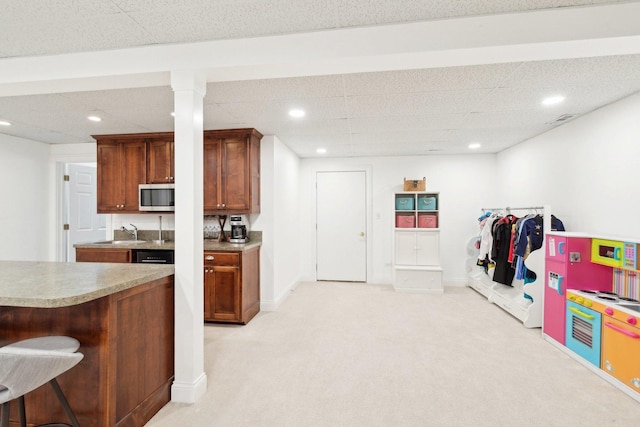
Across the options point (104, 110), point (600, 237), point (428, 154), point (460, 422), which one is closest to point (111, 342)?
point (460, 422)

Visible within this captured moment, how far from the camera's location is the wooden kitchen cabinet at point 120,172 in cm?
416

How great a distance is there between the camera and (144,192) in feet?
13.3

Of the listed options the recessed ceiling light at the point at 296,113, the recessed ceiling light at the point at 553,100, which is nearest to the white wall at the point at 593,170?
the recessed ceiling light at the point at 553,100

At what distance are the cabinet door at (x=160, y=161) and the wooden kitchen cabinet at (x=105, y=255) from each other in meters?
0.98

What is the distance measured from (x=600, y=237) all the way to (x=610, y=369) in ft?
3.50

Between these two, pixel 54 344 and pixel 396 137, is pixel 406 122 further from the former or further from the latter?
pixel 54 344

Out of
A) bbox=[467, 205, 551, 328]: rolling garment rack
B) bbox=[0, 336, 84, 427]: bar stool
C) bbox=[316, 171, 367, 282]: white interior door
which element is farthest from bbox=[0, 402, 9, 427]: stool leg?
bbox=[316, 171, 367, 282]: white interior door

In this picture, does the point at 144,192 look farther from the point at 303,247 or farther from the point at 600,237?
the point at 600,237

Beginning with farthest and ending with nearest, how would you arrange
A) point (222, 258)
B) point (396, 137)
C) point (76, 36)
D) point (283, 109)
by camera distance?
point (396, 137) < point (222, 258) < point (283, 109) < point (76, 36)

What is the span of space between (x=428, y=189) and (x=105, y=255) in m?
4.95

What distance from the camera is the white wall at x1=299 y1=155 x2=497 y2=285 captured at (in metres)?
5.44

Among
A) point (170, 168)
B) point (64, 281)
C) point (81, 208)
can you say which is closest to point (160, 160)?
point (170, 168)

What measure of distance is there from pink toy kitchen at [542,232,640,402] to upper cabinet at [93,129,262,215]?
338 cm

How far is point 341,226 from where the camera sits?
226 inches
